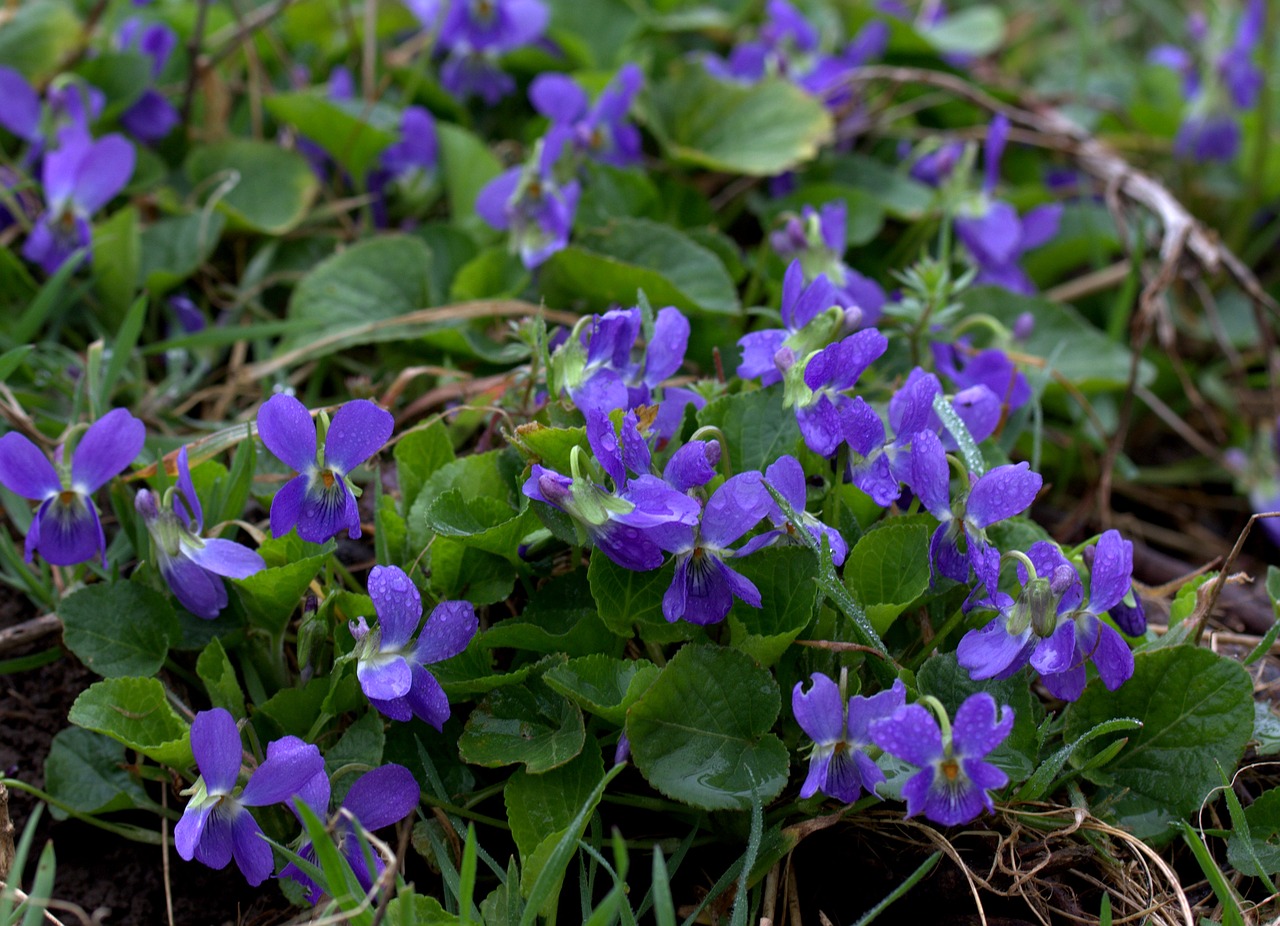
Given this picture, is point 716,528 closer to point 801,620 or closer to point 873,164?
point 801,620

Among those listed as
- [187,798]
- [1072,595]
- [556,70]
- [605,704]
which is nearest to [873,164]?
[556,70]

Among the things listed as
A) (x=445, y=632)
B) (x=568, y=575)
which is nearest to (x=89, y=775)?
(x=445, y=632)

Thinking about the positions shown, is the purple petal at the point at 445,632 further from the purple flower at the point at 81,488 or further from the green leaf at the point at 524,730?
the purple flower at the point at 81,488

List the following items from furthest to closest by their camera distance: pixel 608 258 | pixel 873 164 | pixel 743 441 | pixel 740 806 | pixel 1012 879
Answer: pixel 873 164
pixel 608 258
pixel 743 441
pixel 1012 879
pixel 740 806

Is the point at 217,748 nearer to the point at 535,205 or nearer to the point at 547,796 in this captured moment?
the point at 547,796

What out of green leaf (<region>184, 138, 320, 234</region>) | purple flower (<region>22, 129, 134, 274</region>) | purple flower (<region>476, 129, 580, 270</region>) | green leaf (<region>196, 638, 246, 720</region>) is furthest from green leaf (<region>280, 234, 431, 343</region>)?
green leaf (<region>196, 638, 246, 720</region>)

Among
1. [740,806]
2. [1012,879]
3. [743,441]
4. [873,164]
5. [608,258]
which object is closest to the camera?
[740,806]

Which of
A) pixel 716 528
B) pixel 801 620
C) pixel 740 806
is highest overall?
pixel 716 528

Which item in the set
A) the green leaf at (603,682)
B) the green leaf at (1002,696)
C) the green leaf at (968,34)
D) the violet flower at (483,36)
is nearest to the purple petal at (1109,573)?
the green leaf at (1002,696)
